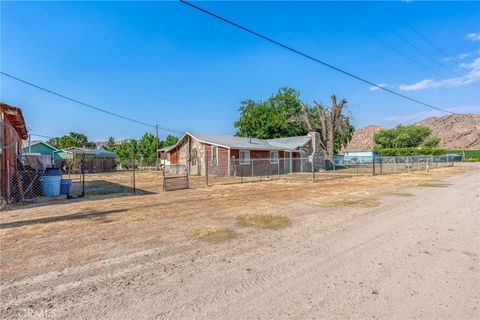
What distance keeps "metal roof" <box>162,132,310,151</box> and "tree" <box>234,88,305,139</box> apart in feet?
24.1

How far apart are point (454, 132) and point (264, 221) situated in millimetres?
130639

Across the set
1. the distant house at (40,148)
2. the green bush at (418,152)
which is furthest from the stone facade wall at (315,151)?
the distant house at (40,148)

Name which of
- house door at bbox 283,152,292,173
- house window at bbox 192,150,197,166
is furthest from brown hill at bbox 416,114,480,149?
house window at bbox 192,150,197,166

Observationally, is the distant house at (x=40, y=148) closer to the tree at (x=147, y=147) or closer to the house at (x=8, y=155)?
the tree at (x=147, y=147)

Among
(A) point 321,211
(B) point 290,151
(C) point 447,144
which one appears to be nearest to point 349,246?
(A) point 321,211

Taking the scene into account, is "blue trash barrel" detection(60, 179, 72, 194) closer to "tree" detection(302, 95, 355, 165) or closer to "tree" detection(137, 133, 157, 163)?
"tree" detection(302, 95, 355, 165)

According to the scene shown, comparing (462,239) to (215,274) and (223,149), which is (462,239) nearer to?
(215,274)

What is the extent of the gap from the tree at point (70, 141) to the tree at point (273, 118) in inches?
1395

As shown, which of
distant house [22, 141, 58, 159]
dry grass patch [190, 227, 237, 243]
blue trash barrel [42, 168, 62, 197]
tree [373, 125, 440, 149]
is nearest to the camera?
dry grass patch [190, 227, 237, 243]

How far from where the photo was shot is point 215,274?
3770 mm

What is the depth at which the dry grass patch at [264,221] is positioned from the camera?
635 centimetres

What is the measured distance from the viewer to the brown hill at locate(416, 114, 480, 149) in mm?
96688

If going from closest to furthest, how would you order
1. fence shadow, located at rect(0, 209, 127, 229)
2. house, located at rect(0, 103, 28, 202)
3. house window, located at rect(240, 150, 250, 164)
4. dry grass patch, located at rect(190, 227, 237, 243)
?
dry grass patch, located at rect(190, 227, 237, 243), fence shadow, located at rect(0, 209, 127, 229), house, located at rect(0, 103, 28, 202), house window, located at rect(240, 150, 250, 164)

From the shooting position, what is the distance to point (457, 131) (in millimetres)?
109688
